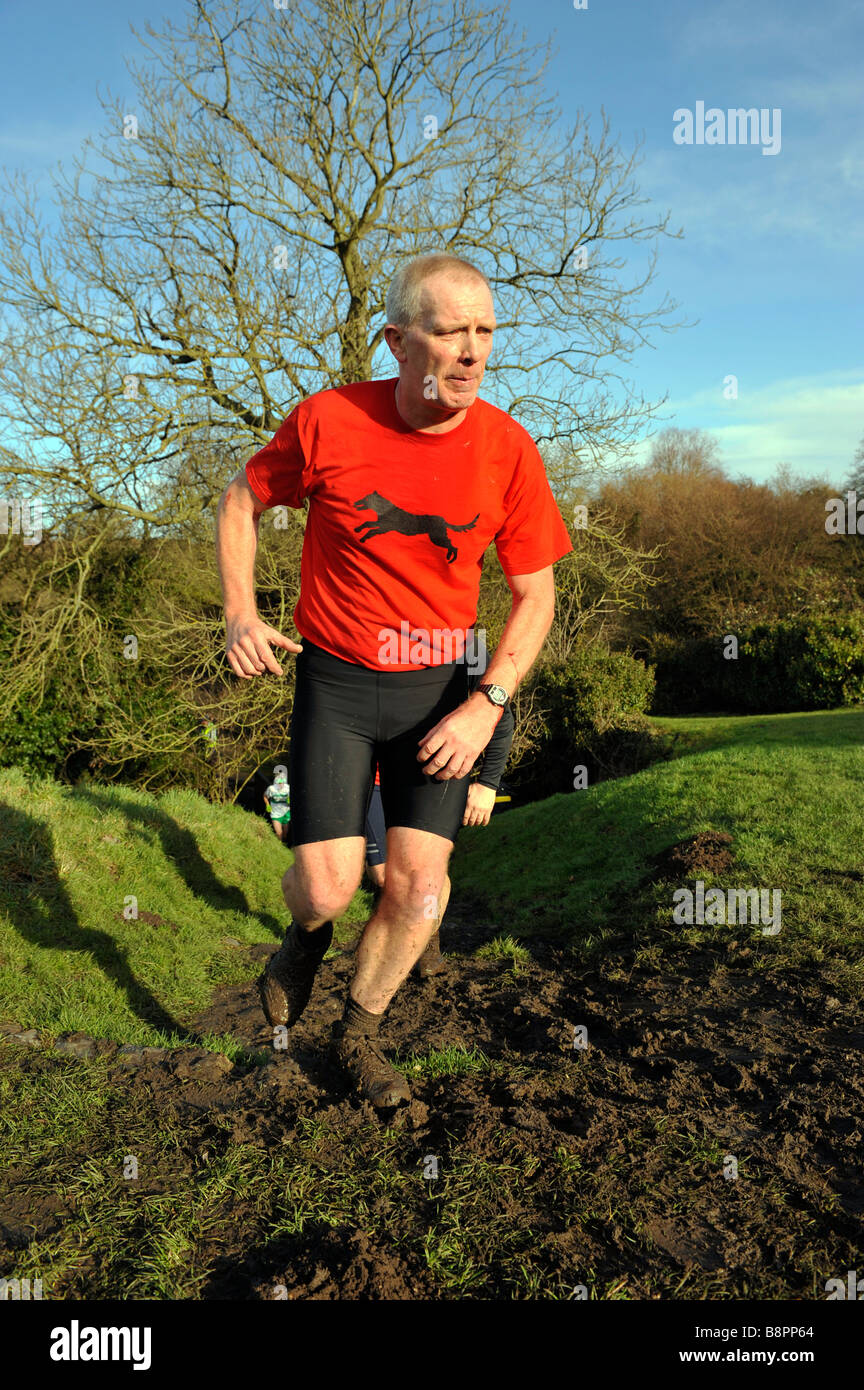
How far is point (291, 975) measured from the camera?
143 inches

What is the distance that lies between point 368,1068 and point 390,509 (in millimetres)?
1941

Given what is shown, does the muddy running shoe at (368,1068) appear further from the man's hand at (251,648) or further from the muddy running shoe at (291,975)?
the man's hand at (251,648)

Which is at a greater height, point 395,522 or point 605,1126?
point 395,522

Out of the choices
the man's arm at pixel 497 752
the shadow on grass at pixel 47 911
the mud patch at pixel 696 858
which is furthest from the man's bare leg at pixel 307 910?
the mud patch at pixel 696 858

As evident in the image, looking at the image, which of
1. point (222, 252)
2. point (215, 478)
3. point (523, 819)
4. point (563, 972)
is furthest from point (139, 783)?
point (563, 972)

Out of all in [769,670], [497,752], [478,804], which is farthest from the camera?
[769,670]

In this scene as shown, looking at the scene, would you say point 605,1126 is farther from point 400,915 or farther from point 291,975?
point 291,975

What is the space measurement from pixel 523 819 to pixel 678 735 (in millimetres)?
3741

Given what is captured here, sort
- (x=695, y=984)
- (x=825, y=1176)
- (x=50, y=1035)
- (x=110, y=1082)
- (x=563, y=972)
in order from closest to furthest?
1. (x=825, y=1176)
2. (x=110, y=1082)
3. (x=50, y=1035)
4. (x=695, y=984)
5. (x=563, y=972)

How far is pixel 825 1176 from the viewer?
9.14ft

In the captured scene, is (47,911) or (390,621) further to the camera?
(47,911)

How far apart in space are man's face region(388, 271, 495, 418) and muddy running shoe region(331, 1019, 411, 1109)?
226 cm

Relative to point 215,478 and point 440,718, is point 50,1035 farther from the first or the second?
point 215,478

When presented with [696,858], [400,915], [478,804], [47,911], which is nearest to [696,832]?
[696,858]
